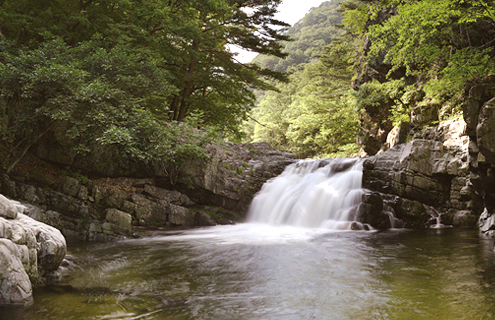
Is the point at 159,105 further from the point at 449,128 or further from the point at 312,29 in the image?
the point at 312,29

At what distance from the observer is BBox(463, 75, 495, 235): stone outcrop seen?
27.1ft

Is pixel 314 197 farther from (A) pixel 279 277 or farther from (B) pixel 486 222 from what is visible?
(A) pixel 279 277

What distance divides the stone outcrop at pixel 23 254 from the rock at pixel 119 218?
4605 millimetres

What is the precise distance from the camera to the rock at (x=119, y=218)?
10.5 meters

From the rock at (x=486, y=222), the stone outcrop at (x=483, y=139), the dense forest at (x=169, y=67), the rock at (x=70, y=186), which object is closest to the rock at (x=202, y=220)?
the dense forest at (x=169, y=67)

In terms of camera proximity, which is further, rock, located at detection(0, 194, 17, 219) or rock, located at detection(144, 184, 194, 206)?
rock, located at detection(144, 184, 194, 206)

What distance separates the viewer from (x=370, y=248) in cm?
855

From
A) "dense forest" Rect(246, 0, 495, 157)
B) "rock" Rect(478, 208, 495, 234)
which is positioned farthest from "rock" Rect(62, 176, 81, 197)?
"rock" Rect(478, 208, 495, 234)

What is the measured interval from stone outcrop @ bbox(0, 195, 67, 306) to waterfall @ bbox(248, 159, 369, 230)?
9.81 m

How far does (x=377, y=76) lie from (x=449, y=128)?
844cm

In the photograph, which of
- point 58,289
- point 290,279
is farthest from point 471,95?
point 58,289

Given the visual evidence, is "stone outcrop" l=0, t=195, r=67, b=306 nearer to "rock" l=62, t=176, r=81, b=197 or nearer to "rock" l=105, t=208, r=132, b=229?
"rock" l=105, t=208, r=132, b=229

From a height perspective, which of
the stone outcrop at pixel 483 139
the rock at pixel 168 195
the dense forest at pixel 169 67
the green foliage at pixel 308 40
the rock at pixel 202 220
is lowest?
the rock at pixel 202 220

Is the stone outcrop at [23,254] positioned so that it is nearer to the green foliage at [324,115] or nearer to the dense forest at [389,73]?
the dense forest at [389,73]
